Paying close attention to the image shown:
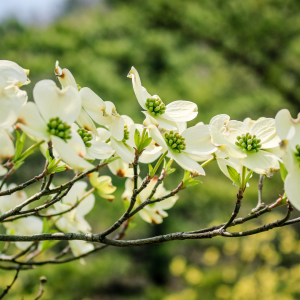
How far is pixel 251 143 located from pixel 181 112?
0.08m

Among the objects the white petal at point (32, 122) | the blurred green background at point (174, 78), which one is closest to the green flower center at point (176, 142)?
the white petal at point (32, 122)

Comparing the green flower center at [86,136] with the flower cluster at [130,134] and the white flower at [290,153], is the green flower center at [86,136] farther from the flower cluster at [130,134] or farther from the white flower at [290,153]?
the white flower at [290,153]

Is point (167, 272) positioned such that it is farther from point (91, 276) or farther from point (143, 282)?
point (91, 276)

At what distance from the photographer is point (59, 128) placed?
0.22m

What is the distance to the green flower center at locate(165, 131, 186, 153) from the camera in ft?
0.89

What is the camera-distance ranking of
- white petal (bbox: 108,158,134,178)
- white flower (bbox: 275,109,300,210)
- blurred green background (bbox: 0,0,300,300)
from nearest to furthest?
white flower (bbox: 275,109,300,210), white petal (bbox: 108,158,134,178), blurred green background (bbox: 0,0,300,300)

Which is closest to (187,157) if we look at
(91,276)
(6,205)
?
(6,205)

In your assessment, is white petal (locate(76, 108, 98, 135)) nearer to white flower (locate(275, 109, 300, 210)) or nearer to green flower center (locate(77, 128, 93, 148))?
green flower center (locate(77, 128, 93, 148))

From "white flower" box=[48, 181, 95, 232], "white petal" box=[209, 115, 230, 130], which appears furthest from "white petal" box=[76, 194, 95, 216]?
"white petal" box=[209, 115, 230, 130]

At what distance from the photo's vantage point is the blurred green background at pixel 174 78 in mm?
3262

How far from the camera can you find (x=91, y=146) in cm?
25

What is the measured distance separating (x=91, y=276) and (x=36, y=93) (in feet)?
10.5

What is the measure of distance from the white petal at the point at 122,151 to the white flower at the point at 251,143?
7 centimetres

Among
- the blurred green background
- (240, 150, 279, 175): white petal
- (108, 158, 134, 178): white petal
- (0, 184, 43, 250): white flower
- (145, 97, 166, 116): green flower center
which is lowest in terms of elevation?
the blurred green background
